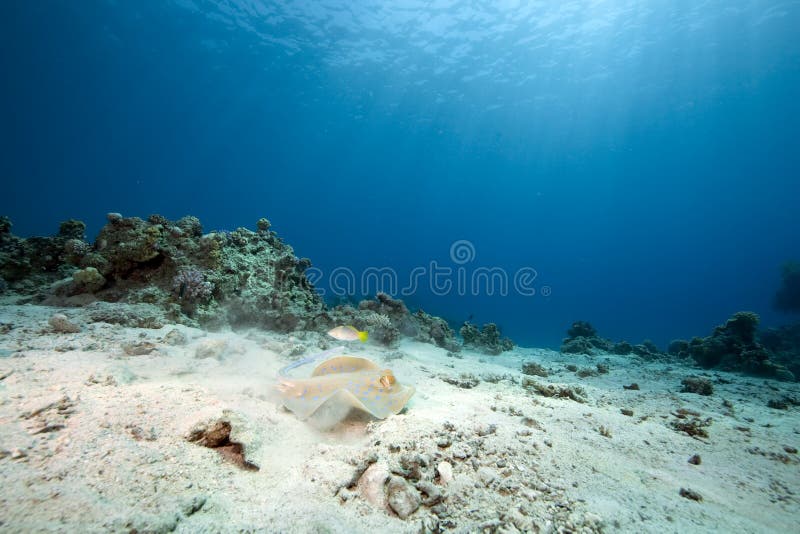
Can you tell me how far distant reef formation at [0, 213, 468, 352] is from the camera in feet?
19.7

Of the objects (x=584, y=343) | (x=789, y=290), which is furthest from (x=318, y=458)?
(x=789, y=290)

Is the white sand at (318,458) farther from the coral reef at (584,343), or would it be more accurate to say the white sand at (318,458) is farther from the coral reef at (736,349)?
the coral reef at (584,343)

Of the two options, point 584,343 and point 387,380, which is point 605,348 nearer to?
point 584,343

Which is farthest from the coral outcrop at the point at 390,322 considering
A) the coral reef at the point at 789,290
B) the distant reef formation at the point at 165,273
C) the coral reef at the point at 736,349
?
the coral reef at the point at 789,290

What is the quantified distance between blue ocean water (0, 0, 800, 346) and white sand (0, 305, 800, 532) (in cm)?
2871

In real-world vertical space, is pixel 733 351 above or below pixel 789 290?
below

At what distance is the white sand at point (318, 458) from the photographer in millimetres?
1740

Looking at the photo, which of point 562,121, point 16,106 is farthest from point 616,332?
point 16,106

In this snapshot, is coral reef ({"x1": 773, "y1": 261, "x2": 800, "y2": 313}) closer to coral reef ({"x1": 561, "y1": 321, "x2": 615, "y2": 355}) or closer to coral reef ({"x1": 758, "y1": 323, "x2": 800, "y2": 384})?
coral reef ({"x1": 758, "y1": 323, "x2": 800, "y2": 384})

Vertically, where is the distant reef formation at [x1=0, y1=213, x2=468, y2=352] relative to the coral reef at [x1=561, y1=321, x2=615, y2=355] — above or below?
above

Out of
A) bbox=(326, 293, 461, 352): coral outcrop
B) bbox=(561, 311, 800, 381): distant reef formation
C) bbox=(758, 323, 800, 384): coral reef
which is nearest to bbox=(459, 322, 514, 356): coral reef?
bbox=(326, 293, 461, 352): coral outcrop

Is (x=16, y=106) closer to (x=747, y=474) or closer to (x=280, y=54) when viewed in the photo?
(x=280, y=54)

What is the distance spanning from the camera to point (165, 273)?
643 centimetres

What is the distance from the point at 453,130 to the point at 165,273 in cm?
7205
